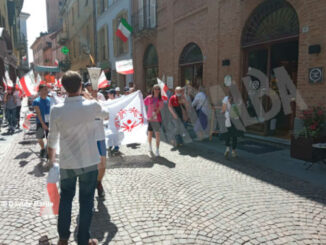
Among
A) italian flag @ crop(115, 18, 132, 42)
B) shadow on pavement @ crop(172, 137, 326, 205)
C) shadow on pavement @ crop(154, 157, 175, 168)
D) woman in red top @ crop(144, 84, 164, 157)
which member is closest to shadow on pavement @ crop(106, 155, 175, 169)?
shadow on pavement @ crop(154, 157, 175, 168)

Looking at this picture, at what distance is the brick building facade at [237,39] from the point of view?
7246mm

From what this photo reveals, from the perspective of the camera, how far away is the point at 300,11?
737 cm

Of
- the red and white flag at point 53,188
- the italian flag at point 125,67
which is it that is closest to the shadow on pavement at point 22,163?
the red and white flag at point 53,188

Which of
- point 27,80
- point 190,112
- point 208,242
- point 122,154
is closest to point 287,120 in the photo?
point 190,112

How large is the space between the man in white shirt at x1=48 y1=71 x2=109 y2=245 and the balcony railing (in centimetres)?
1360

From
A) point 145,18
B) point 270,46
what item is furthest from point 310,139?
point 145,18

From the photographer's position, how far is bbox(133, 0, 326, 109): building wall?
7105 mm

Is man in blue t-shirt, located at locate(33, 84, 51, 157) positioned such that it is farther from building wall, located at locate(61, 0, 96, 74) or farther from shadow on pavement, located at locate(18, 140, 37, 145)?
building wall, located at locate(61, 0, 96, 74)

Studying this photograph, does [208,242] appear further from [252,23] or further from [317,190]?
[252,23]

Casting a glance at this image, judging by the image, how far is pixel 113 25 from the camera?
21.4 metres

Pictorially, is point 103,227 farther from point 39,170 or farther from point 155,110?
point 155,110

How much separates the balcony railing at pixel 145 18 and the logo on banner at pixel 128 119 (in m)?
10.1

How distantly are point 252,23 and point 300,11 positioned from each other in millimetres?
1987

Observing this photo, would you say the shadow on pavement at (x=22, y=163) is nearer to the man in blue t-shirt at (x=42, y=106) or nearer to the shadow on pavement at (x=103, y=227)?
the man in blue t-shirt at (x=42, y=106)
